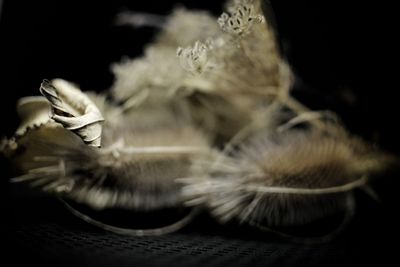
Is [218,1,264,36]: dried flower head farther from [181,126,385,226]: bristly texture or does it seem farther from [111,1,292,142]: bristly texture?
[181,126,385,226]: bristly texture

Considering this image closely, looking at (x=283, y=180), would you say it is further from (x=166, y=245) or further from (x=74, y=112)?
(x=74, y=112)

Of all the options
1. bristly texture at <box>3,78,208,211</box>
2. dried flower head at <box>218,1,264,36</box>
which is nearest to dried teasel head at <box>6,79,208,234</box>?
bristly texture at <box>3,78,208,211</box>

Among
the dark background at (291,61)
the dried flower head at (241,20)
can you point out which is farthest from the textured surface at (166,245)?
the dried flower head at (241,20)

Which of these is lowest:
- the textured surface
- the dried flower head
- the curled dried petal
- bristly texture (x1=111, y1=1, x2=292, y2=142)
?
the textured surface

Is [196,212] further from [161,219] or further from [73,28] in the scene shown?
[73,28]

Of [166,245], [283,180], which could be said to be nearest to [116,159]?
[166,245]

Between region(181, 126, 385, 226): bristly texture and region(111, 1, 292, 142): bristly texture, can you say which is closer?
region(111, 1, 292, 142): bristly texture

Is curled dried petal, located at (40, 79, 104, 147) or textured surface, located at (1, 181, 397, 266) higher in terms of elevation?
curled dried petal, located at (40, 79, 104, 147)

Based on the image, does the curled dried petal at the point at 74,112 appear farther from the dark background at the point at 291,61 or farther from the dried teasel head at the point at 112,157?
the dark background at the point at 291,61
